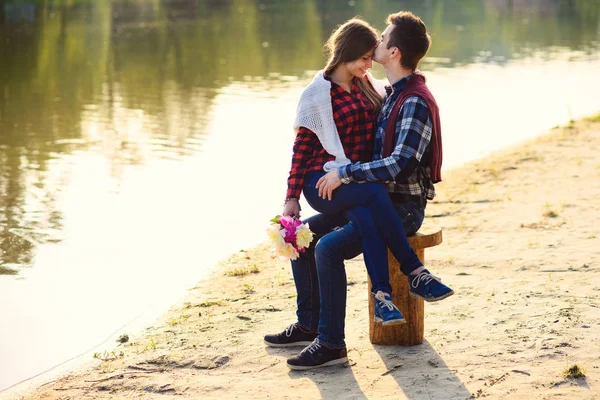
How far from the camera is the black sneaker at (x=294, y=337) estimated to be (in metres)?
4.30

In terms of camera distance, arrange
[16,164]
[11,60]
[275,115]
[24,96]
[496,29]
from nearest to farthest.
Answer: [16,164] < [275,115] < [24,96] < [11,60] < [496,29]

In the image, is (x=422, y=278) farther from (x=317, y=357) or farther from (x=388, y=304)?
→ (x=317, y=357)

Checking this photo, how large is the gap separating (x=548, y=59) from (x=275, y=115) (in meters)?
10.1

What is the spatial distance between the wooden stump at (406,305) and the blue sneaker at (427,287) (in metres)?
0.22

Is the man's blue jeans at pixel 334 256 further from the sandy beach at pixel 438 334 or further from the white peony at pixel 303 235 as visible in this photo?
the sandy beach at pixel 438 334

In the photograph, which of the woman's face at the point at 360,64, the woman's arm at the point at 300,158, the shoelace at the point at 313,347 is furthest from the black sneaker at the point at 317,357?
the woman's face at the point at 360,64

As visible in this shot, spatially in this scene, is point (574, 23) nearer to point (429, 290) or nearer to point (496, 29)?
point (496, 29)

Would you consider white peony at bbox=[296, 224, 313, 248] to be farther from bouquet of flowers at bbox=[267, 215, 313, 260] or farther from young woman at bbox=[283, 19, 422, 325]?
young woman at bbox=[283, 19, 422, 325]

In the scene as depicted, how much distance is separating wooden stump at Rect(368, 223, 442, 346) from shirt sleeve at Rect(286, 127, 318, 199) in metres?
0.55

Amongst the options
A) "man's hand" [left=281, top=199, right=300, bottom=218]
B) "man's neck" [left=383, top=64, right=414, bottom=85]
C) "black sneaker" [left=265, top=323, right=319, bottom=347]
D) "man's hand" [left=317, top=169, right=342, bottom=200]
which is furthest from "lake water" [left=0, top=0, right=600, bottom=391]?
"man's neck" [left=383, top=64, right=414, bottom=85]

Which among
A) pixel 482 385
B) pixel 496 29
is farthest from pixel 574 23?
pixel 482 385

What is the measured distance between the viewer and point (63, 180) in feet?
30.7

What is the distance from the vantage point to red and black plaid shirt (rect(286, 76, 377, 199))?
157 inches

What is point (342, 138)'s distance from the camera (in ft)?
13.1
